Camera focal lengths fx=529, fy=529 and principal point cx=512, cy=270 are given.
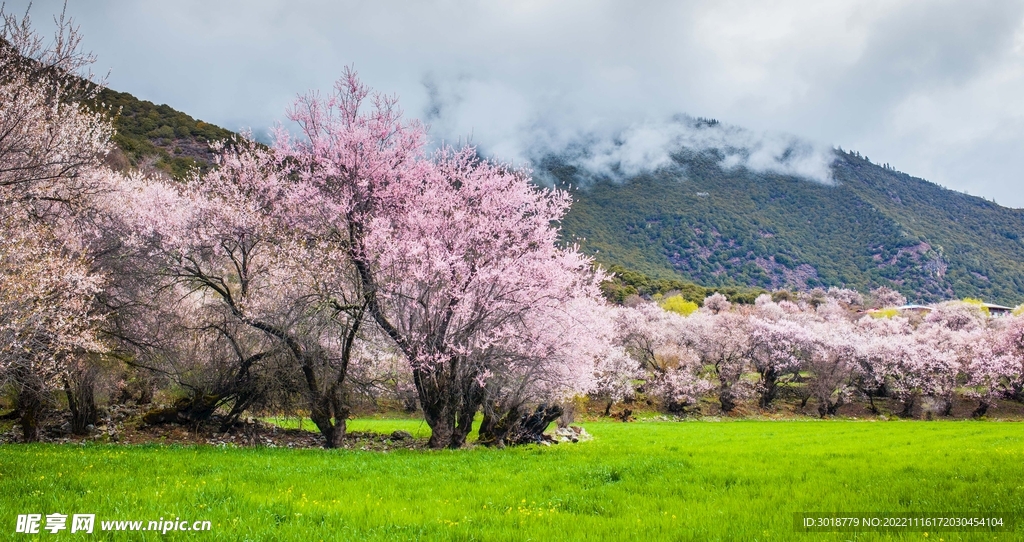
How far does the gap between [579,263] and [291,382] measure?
30.5ft

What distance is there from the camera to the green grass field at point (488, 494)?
18.9 feet

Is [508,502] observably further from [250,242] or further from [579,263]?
[250,242]

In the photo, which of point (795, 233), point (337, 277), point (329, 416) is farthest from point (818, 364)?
point (795, 233)

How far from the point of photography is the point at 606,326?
62.7 ft

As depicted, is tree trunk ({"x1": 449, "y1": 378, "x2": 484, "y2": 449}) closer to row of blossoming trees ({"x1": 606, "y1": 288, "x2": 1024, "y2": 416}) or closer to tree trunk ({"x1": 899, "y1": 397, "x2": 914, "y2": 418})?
row of blossoming trees ({"x1": 606, "y1": 288, "x2": 1024, "y2": 416})

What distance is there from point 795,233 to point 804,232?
3346 mm

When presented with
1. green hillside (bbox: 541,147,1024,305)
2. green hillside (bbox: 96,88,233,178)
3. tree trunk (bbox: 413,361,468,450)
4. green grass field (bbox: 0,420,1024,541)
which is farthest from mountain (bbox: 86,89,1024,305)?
green grass field (bbox: 0,420,1024,541)

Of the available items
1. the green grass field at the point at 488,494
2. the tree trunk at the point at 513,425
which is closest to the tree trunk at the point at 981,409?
the green grass field at the point at 488,494

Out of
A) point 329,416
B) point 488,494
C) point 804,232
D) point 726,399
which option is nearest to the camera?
point 488,494

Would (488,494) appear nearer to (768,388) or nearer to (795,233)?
(768,388)

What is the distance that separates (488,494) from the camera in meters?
7.98

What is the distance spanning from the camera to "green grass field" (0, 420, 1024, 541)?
18.9 feet

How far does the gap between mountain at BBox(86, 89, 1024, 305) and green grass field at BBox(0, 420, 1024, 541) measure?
8813cm

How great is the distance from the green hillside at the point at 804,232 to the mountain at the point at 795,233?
409 mm
